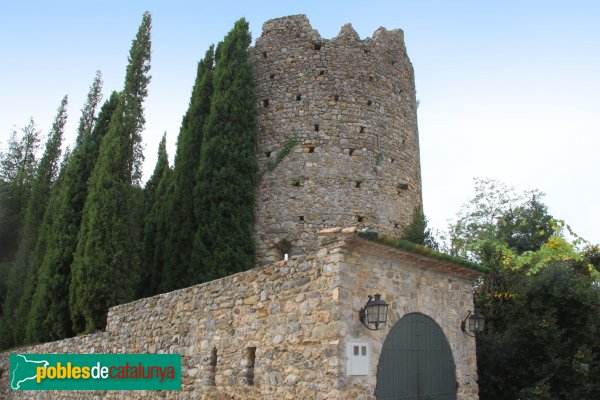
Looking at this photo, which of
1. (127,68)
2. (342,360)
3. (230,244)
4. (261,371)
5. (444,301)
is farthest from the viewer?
(127,68)

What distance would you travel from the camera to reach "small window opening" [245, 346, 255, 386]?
7559mm

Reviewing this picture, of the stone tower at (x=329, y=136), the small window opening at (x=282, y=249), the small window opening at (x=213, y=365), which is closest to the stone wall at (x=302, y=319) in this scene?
the small window opening at (x=213, y=365)

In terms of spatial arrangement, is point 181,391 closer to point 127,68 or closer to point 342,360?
point 342,360

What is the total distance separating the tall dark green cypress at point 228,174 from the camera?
1329 cm

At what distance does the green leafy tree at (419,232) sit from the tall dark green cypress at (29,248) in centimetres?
1163

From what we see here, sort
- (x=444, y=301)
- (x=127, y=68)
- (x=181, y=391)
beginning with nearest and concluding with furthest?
(x=444, y=301)
(x=181, y=391)
(x=127, y=68)

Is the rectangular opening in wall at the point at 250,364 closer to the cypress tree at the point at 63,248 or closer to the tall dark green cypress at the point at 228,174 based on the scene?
the tall dark green cypress at the point at 228,174

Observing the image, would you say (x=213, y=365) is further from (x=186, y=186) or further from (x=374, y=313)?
(x=186, y=186)

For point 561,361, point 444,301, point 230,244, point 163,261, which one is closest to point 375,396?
point 444,301

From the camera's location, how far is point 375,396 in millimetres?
6527

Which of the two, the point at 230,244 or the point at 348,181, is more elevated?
the point at 348,181

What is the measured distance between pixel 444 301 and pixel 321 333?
2508mm

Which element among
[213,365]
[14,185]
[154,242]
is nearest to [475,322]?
[213,365]
